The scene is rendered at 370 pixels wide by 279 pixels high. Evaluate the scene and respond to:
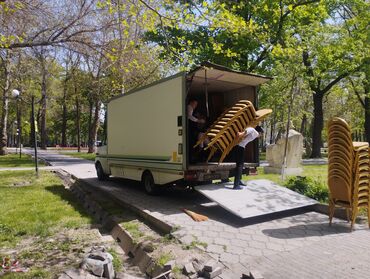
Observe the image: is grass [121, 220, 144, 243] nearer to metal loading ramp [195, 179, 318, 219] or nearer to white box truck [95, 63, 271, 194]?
metal loading ramp [195, 179, 318, 219]

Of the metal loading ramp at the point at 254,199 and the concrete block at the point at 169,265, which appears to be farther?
the metal loading ramp at the point at 254,199

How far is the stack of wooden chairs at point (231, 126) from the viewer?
9070 millimetres

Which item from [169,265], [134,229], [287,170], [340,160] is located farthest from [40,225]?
[287,170]

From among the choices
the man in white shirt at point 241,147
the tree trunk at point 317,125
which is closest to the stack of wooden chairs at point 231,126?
the man in white shirt at point 241,147

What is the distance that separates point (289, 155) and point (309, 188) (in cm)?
634

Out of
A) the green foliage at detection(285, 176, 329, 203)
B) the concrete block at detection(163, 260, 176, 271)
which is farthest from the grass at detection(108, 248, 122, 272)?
the green foliage at detection(285, 176, 329, 203)

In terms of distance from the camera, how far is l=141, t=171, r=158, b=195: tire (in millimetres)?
10514

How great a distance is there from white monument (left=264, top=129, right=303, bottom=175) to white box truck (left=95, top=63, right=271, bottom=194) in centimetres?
543

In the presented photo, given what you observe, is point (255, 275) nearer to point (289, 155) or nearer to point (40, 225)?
point (40, 225)

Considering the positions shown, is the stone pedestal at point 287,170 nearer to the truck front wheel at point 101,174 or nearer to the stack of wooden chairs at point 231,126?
the stack of wooden chairs at point 231,126

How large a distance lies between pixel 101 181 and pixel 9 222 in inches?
259

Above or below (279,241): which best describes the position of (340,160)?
above

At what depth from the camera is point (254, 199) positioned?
8281 millimetres

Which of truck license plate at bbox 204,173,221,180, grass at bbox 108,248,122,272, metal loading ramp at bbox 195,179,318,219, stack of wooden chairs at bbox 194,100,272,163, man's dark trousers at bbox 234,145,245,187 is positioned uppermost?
stack of wooden chairs at bbox 194,100,272,163
